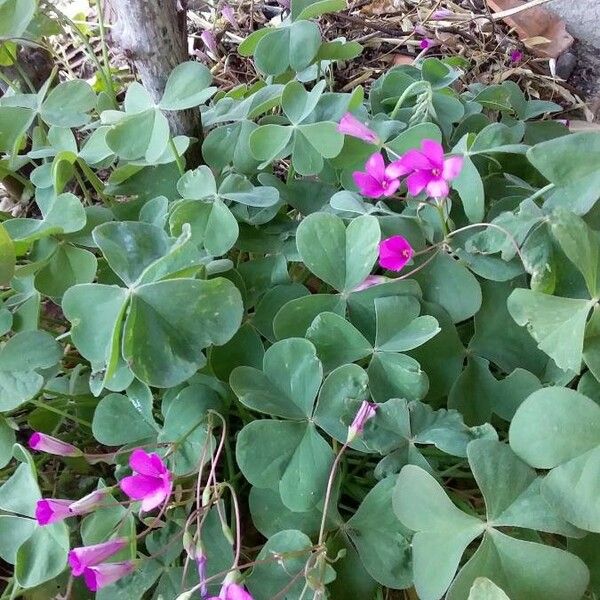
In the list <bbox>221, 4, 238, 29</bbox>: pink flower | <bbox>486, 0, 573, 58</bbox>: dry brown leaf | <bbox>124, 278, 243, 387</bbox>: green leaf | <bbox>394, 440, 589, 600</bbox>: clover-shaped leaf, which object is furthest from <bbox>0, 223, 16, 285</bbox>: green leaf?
<bbox>486, 0, 573, 58</bbox>: dry brown leaf

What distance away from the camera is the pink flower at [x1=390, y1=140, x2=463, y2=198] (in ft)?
2.29

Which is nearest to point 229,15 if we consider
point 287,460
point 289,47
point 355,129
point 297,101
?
point 289,47

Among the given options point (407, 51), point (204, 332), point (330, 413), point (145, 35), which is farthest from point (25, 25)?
point (407, 51)

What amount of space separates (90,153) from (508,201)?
22.6 inches

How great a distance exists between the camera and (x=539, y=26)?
5.31 ft

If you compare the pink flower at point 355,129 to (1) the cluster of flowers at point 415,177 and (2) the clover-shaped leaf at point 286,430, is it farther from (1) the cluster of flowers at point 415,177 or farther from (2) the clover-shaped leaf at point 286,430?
(2) the clover-shaped leaf at point 286,430

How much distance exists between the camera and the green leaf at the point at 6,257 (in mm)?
729

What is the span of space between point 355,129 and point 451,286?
228 mm

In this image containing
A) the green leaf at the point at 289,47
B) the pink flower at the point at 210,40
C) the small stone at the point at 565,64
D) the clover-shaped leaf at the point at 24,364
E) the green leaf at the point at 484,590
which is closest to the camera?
the green leaf at the point at 484,590

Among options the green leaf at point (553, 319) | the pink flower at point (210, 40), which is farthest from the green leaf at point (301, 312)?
the pink flower at point (210, 40)

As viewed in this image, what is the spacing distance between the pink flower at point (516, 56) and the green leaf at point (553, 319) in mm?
1035

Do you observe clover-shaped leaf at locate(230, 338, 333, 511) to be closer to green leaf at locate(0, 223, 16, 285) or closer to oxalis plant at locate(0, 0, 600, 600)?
oxalis plant at locate(0, 0, 600, 600)

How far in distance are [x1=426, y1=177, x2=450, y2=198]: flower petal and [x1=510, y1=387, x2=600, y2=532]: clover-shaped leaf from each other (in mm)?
231

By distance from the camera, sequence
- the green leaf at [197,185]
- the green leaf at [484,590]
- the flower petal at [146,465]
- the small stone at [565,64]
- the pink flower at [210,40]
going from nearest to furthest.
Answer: the green leaf at [484,590] → the flower petal at [146,465] → the green leaf at [197,185] → the pink flower at [210,40] → the small stone at [565,64]
